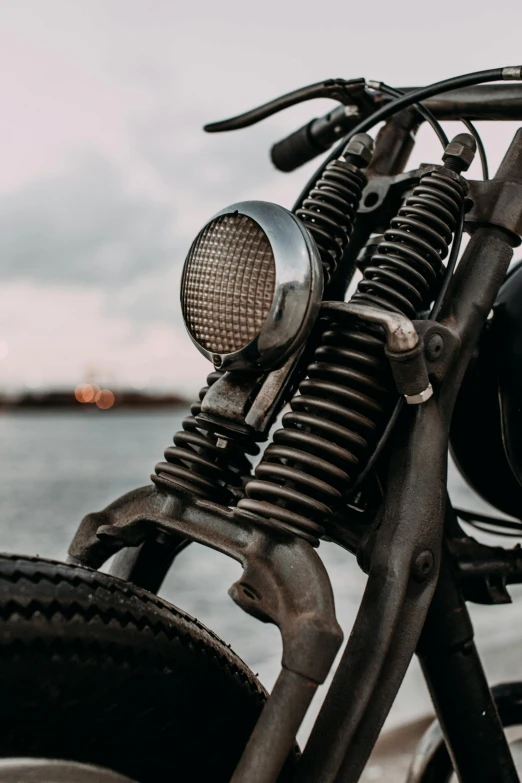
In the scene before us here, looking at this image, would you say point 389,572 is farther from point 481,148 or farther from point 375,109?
point 375,109

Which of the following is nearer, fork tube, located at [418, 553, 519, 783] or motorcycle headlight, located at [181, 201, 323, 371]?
motorcycle headlight, located at [181, 201, 323, 371]

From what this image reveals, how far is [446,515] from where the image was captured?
109 cm

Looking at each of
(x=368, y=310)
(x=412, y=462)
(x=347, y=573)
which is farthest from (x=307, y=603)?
(x=347, y=573)

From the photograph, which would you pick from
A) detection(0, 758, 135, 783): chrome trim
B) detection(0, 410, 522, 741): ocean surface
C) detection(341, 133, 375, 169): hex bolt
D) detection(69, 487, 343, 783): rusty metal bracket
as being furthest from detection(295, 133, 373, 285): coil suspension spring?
detection(0, 410, 522, 741): ocean surface

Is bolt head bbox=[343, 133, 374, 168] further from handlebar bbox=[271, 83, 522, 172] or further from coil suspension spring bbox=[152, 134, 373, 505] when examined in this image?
handlebar bbox=[271, 83, 522, 172]

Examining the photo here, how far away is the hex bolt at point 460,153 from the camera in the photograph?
105 cm

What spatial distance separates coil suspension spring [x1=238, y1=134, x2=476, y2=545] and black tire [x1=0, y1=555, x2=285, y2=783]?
0.16 metres

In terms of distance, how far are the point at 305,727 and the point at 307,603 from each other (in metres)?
1.82

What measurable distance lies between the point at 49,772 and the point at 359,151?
80 centimetres

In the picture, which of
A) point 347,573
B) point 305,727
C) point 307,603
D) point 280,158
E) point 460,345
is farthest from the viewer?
point 347,573

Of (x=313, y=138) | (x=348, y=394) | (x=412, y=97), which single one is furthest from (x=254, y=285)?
(x=313, y=138)

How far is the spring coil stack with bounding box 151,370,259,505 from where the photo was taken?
0.98m

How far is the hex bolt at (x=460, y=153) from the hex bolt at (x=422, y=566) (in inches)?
18.9

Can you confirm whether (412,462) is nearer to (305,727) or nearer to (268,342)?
(268,342)
